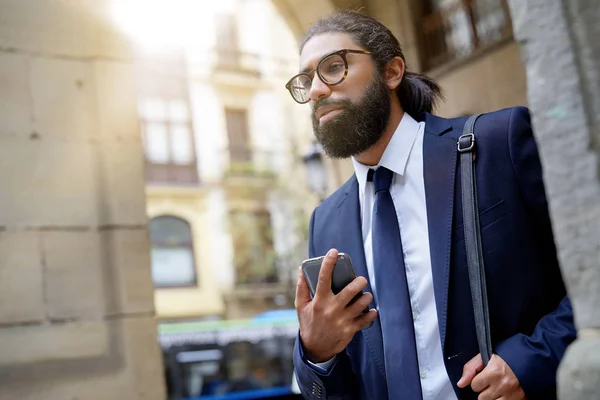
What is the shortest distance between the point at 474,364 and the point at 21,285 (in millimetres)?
2480

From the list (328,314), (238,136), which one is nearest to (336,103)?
(328,314)

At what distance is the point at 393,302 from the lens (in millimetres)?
2006

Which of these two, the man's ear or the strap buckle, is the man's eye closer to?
the man's ear

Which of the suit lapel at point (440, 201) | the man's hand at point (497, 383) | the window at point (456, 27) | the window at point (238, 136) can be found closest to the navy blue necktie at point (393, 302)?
the suit lapel at point (440, 201)

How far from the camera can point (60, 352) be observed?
3.56 m

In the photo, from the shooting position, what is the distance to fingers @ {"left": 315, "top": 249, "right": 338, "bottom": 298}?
187cm

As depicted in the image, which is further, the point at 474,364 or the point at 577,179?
the point at 474,364

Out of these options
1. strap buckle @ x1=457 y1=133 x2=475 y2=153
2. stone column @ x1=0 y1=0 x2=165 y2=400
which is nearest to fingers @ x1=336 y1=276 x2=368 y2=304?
strap buckle @ x1=457 y1=133 x2=475 y2=153

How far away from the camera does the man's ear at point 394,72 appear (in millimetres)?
2391

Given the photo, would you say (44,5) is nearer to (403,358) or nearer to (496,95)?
(403,358)

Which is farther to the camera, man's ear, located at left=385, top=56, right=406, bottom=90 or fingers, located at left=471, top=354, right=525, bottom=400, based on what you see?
man's ear, located at left=385, top=56, right=406, bottom=90

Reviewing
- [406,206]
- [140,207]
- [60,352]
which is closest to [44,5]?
[140,207]

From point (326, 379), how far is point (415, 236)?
496mm

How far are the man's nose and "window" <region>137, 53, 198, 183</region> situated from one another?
22644 millimetres
